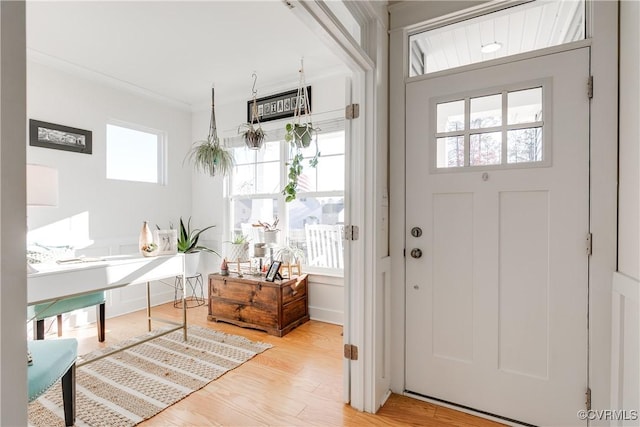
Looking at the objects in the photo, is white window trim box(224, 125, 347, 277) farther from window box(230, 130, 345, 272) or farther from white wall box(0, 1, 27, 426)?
white wall box(0, 1, 27, 426)

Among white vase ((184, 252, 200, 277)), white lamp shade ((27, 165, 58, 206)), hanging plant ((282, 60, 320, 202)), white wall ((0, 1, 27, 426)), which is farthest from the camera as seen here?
white vase ((184, 252, 200, 277))

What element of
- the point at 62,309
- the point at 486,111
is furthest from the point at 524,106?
the point at 62,309

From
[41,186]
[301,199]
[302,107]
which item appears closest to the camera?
[41,186]

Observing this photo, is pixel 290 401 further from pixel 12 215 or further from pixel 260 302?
pixel 12 215

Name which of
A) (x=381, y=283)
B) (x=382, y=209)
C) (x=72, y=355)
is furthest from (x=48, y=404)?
(x=382, y=209)

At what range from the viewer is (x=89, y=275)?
6.01 feet

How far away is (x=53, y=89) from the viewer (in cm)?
295

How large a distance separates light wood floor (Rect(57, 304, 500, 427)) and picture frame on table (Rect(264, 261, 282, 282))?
60 cm

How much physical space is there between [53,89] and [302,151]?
2456 millimetres

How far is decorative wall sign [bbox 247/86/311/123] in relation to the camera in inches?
134

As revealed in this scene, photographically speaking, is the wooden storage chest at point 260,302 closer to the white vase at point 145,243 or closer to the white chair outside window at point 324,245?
the white chair outside window at point 324,245

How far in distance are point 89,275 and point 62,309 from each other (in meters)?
0.92

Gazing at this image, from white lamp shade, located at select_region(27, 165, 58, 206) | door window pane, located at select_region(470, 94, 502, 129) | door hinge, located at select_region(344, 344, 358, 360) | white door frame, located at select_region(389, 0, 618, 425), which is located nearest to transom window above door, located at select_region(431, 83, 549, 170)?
door window pane, located at select_region(470, 94, 502, 129)

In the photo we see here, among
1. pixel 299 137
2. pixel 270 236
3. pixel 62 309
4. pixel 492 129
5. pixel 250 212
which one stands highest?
pixel 299 137
